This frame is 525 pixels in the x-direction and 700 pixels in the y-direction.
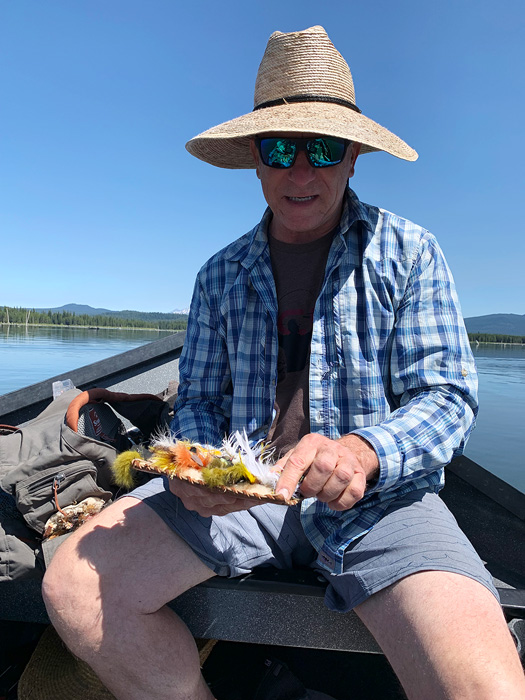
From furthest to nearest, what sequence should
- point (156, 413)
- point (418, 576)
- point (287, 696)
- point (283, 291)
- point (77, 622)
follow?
point (156, 413)
point (283, 291)
point (287, 696)
point (77, 622)
point (418, 576)

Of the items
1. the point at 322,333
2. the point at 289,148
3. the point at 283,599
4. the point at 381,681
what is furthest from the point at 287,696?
the point at 289,148

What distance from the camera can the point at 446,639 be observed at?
118cm

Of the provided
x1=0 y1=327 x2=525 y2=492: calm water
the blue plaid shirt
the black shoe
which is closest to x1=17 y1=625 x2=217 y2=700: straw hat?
the black shoe

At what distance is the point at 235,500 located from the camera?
137 centimetres

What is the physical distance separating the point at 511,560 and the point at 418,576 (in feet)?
3.81

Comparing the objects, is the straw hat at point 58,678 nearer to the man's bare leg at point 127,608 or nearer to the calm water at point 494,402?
the man's bare leg at point 127,608

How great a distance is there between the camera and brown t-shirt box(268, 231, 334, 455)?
77.1 inches

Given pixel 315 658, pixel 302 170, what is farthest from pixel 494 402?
pixel 302 170

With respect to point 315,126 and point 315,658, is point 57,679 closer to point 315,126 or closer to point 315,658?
point 315,658

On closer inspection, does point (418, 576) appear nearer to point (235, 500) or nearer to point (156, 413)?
point (235, 500)

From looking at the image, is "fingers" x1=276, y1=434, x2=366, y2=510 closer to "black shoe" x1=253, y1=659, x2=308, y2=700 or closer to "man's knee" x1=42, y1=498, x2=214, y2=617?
"man's knee" x1=42, y1=498, x2=214, y2=617

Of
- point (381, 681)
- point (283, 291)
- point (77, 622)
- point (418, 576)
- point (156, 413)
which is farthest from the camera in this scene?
point (156, 413)

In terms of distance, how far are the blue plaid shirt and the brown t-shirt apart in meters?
0.06

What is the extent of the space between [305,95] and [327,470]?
57.1 inches
